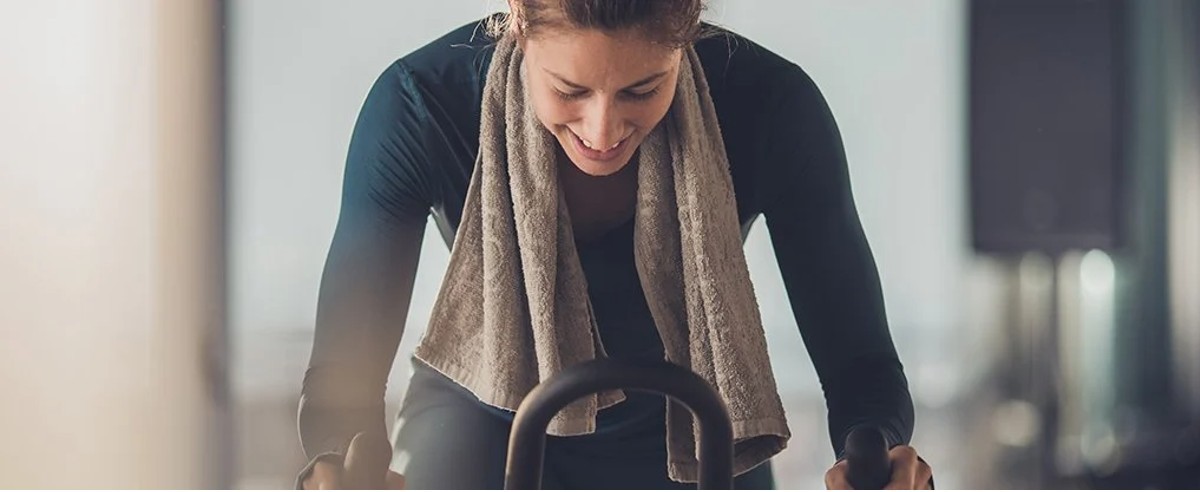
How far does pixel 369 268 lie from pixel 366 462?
0.54ft

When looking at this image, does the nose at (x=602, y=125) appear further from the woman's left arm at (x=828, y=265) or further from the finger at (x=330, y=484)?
the finger at (x=330, y=484)

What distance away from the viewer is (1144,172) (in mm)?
1262

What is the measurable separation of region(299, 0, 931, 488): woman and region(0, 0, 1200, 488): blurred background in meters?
0.03

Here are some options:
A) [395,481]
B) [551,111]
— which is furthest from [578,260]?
[395,481]

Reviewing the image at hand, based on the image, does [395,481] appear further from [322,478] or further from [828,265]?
Answer: [828,265]

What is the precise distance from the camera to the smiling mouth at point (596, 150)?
107 cm

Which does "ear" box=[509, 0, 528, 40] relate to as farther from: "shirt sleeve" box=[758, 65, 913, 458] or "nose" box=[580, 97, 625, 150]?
"shirt sleeve" box=[758, 65, 913, 458]

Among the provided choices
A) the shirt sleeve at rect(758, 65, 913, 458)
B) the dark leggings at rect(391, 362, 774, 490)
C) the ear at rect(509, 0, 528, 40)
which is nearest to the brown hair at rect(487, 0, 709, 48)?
the ear at rect(509, 0, 528, 40)

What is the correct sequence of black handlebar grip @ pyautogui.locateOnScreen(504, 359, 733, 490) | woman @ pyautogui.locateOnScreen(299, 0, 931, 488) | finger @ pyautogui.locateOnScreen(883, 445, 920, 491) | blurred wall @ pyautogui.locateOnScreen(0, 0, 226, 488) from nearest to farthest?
black handlebar grip @ pyautogui.locateOnScreen(504, 359, 733, 490) < finger @ pyautogui.locateOnScreen(883, 445, 920, 491) < woman @ pyautogui.locateOnScreen(299, 0, 931, 488) < blurred wall @ pyautogui.locateOnScreen(0, 0, 226, 488)

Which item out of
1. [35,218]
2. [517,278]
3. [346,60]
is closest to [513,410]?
[517,278]

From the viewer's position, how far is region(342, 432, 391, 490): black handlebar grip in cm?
106

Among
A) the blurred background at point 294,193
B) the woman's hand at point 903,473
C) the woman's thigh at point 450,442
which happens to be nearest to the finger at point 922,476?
the woman's hand at point 903,473

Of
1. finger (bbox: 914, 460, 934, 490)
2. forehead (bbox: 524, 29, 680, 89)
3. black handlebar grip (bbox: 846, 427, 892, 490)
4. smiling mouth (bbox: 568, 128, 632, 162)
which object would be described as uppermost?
forehead (bbox: 524, 29, 680, 89)

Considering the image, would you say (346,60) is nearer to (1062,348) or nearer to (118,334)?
(118,334)
